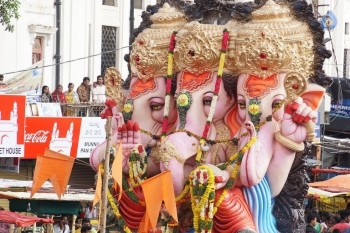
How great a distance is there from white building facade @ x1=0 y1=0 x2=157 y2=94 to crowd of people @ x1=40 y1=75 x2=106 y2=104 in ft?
6.70

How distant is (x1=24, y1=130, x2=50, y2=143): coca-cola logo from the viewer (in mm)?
25328

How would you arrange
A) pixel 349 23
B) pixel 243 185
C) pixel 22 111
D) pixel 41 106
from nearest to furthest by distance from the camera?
pixel 243 185, pixel 22 111, pixel 41 106, pixel 349 23

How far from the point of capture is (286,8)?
14.7 meters

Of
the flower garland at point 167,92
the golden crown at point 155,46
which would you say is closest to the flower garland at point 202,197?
the flower garland at point 167,92

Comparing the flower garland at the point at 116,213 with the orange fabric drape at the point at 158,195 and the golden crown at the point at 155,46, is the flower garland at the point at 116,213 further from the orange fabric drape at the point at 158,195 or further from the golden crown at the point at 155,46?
the golden crown at the point at 155,46

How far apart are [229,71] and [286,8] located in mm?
831

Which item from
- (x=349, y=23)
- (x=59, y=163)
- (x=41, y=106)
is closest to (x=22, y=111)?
(x=41, y=106)

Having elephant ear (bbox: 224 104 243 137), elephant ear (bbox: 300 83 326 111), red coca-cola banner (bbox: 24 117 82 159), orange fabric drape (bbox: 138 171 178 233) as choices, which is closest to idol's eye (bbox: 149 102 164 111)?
elephant ear (bbox: 224 104 243 137)

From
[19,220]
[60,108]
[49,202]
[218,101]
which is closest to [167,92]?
[218,101]

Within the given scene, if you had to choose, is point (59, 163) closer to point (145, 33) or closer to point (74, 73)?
point (145, 33)

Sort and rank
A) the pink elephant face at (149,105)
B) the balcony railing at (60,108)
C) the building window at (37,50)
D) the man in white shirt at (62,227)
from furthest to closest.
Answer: the building window at (37,50), the balcony railing at (60,108), the man in white shirt at (62,227), the pink elephant face at (149,105)

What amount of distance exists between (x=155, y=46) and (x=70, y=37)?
60.4 ft

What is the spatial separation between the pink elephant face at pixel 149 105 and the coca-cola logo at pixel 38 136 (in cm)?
1046

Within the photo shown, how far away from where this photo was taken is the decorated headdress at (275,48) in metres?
14.4
